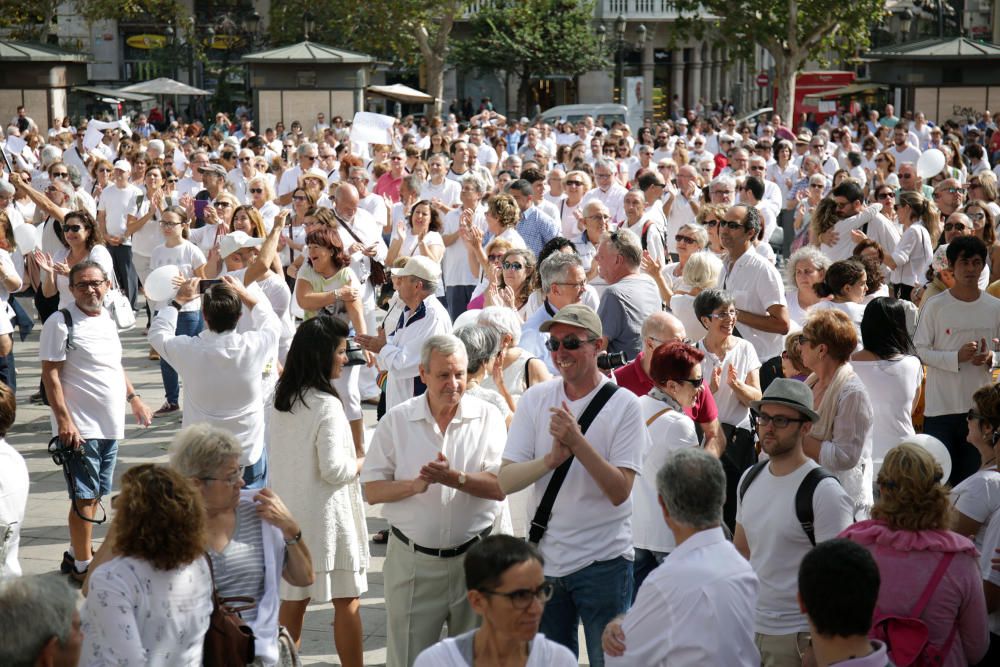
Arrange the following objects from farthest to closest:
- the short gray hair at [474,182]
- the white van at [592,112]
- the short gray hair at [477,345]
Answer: the white van at [592,112] < the short gray hair at [474,182] < the short gray hair at [477,345]

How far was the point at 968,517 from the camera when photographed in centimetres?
481

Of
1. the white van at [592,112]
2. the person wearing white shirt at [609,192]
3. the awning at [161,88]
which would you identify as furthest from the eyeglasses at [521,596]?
the awning at [161,88]

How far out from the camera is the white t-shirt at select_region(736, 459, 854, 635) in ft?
14.9

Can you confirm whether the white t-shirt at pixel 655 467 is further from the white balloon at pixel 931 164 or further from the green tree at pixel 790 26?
the green tree at pixel 790 26

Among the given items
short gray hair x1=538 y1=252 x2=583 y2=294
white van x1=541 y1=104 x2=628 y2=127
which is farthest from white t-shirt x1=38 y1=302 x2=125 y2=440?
white van x1=541 y1=104 x2=628 y2=127

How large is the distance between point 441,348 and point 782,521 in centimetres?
144

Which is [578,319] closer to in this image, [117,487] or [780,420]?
[780,420]

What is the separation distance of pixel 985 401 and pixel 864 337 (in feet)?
4.13

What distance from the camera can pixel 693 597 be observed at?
3822 millimetres

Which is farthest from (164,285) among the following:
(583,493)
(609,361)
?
(583,493)

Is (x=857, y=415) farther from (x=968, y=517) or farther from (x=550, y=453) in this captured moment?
(x=550, y=453)

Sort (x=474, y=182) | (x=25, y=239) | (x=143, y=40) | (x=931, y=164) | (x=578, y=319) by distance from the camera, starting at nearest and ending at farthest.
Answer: (x=578, y=319), (x=25, y=239), (x=474, y=182), (x=931, y=164), (x=143, y=40)

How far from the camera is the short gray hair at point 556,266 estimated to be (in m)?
7.11

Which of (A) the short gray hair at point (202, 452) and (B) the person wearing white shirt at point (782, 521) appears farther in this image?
(B) the person wearing white shirt at point (782, 521)
